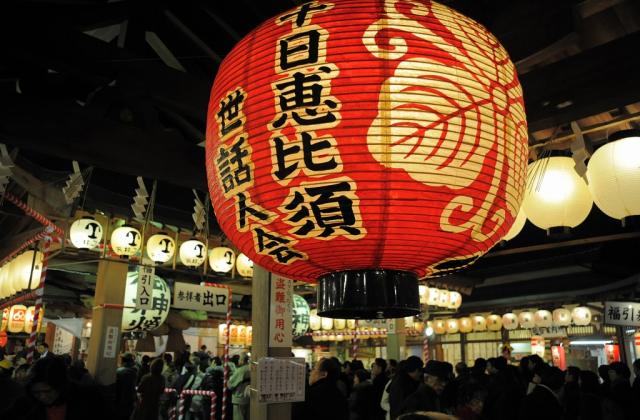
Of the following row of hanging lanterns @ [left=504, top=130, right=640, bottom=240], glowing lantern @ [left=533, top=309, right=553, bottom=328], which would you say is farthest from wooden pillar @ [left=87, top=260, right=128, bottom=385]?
glowing lantern @ [left=533, top=309, right=553, bottom=328]

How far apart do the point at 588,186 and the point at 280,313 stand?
3.14 m

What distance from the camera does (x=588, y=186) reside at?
4.66 m

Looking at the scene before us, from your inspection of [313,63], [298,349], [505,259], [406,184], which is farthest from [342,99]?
[298,349]

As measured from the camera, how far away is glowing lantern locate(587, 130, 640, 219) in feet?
13.0

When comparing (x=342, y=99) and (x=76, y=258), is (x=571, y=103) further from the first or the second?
(x=76, y=258)

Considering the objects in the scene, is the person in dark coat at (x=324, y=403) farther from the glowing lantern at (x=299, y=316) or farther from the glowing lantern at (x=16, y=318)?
the glowing lantern at (x=16, y=318)

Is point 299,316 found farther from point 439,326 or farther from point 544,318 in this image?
point 439,326

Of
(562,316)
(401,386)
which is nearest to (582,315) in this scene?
(562,316)

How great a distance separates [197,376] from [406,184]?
387 inches

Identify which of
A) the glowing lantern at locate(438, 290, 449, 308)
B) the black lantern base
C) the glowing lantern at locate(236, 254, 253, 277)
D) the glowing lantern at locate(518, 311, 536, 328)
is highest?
the glowing lantern at locate(236, 254, 253, 277)

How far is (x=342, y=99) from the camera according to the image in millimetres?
2031

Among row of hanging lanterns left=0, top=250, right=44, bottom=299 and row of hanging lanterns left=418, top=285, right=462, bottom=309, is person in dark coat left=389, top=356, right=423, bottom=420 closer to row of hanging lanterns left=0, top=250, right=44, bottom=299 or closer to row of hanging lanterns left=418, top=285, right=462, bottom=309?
row of hanging lanterns left=418, top=285, right=462, bottom=309

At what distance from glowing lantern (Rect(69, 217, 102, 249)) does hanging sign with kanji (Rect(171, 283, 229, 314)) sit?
1771mm

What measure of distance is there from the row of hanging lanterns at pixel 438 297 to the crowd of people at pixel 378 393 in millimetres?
4022
